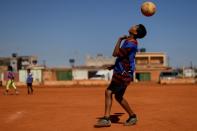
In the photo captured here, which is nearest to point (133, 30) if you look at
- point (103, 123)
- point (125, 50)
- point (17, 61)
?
point (125, 50)

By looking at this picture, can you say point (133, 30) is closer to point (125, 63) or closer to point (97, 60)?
point (125, 63)

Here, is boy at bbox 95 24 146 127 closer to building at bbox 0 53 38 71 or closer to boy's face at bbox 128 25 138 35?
boy's face at bbox 128 25 138 35

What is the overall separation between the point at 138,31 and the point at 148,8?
116cm

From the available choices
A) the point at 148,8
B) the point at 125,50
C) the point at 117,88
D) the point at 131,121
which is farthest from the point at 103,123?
the point at 148,8

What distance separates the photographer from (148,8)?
7.69 meters

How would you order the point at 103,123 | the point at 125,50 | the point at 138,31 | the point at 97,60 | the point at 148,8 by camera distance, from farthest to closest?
the point at 97,60 < the point at 148,8 < the point at 138,31 < the point at 125,50 < the point at 103,123

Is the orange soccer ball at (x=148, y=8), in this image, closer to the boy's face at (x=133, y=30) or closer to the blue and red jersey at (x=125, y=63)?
the boy's face at (x=133, y=30)

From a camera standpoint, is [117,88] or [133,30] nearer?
[117,88]

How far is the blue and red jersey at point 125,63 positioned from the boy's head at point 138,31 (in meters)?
0.20

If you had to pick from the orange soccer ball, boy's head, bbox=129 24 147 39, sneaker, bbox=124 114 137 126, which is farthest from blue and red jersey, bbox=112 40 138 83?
the orange soccer ball

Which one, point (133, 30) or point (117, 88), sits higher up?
point (133, 30)

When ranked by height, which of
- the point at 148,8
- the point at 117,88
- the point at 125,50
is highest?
the point at 148,8

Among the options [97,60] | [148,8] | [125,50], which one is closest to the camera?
[125,50]

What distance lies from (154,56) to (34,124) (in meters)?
74.4
